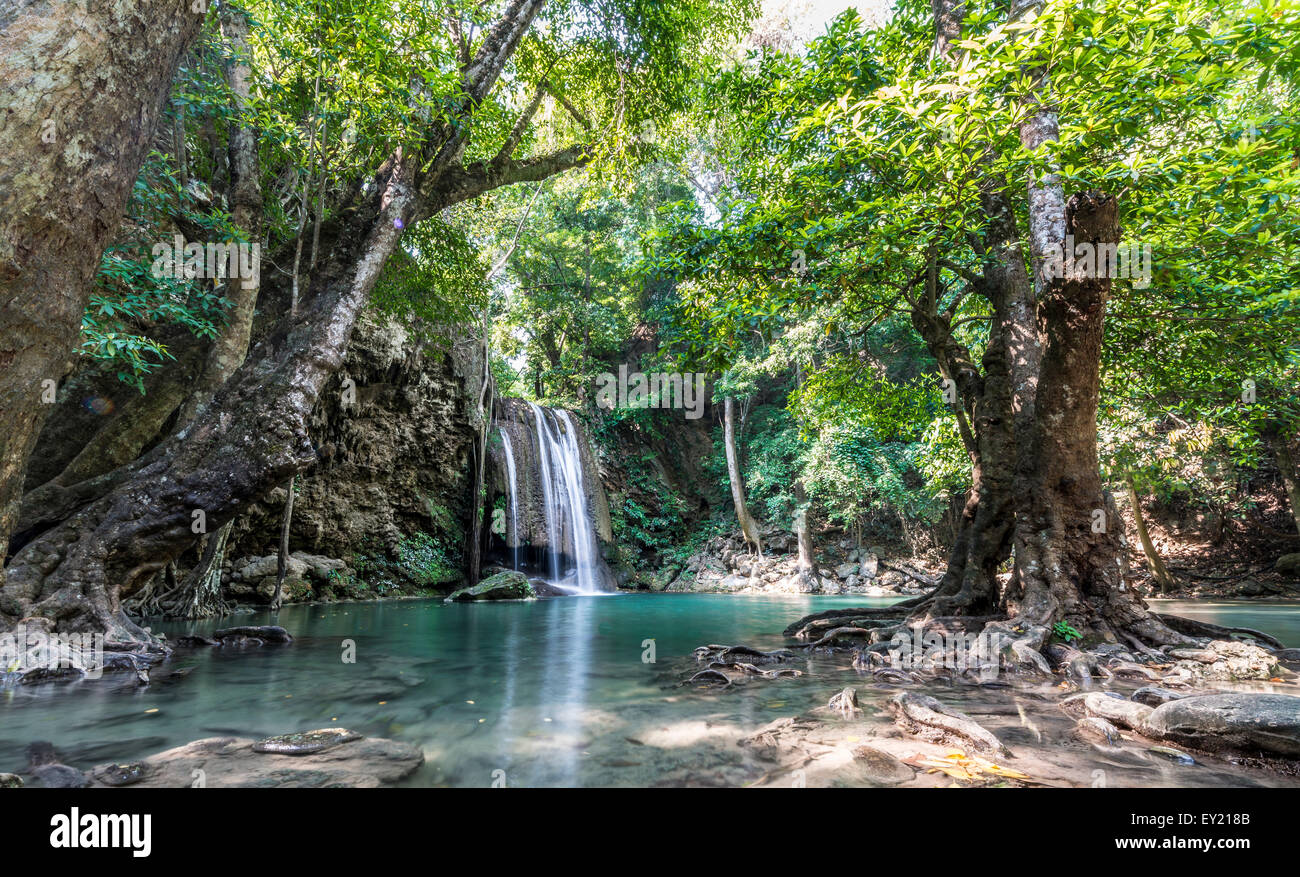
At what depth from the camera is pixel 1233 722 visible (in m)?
2.41

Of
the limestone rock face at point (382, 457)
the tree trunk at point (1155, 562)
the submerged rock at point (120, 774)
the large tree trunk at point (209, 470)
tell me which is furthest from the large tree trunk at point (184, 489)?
the tree trunk at point (1155, 562)

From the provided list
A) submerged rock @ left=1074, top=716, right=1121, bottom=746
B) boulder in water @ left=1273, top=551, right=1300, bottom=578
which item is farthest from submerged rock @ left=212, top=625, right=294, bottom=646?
boulder in water @ left=1273, top=551, right=1300, bottom=578

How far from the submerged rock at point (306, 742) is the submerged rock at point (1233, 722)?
3995mm

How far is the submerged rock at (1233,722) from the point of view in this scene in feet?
7.60

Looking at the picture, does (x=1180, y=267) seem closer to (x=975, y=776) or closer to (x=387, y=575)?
(x=975, y=776)

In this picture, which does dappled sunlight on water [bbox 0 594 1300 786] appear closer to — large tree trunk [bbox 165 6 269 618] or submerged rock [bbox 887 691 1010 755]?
submerged rock [bbox 887 691 1010 755]

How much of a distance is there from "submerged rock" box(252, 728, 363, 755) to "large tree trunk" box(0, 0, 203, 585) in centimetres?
124

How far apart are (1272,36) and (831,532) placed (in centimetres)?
1943

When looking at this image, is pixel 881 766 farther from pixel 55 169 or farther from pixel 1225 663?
pixel 55 169

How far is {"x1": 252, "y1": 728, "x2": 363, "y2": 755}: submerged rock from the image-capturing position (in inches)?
101

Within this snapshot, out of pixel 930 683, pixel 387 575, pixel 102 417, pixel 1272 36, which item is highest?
pixel 1272 36

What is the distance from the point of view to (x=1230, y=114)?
238 inches

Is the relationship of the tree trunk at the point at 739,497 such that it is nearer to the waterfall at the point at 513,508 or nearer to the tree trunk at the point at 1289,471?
the waterfall at the point at 513,508
